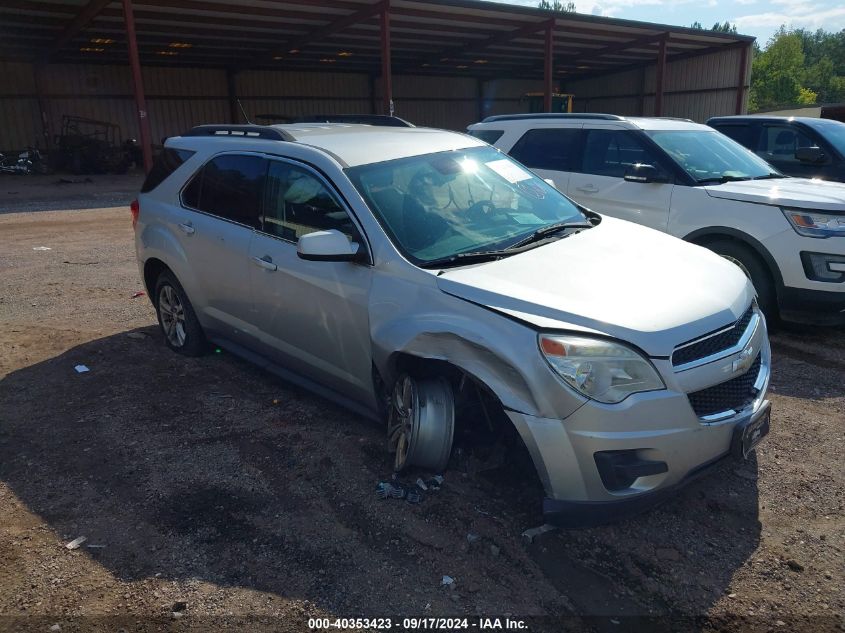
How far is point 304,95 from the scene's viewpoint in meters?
31.0

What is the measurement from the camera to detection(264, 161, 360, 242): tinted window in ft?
12.6

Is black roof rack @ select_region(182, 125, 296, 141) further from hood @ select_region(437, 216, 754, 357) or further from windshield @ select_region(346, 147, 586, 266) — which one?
hood @ select_region(437, 216, 754, 357)

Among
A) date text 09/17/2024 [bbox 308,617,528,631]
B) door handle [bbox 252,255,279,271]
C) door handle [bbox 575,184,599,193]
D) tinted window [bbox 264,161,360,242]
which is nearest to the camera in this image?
date text 09/17/2024 [bbox 308,617,528,631]

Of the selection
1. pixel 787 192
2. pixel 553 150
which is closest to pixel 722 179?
pixel 787 192

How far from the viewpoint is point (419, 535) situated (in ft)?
10.3

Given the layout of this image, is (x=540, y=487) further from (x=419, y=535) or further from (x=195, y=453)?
(x=195, y=453)

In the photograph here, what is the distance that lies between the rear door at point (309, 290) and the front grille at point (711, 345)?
162 centimetres

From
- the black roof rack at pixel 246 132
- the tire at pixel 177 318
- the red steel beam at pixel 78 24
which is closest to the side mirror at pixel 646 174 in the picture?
the black roof rack at pixel 246 132

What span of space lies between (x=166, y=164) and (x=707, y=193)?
4856 mm

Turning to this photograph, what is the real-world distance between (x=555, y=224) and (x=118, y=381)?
3.56m

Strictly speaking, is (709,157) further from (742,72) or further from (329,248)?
(742,72)

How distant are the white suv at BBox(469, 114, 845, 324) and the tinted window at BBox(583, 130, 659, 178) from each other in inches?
0.4

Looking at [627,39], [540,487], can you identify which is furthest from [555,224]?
[627,39]

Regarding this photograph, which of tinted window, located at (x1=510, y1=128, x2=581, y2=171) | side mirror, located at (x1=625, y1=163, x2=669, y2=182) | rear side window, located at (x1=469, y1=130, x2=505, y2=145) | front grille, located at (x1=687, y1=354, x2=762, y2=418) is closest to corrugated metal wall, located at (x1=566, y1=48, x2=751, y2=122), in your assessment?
rear side window, located at (x1=469, y1=130, x2=505, y2=145)
